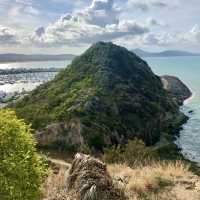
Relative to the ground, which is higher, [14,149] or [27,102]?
[14,149]

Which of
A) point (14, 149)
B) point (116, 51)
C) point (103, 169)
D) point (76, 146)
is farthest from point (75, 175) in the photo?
point (116, 51)

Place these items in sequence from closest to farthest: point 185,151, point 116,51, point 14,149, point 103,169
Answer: point 14,149 < point 103,169 < point 185,151 < point 116,51

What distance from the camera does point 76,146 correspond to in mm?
79812

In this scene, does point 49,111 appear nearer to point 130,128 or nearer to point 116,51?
point 130,128

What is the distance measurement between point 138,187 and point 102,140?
7005 centimetres

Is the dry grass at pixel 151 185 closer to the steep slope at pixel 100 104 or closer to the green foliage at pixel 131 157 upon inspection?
the green foliage at pixel 131 157

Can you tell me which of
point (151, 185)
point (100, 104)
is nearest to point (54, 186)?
point (151, 185)

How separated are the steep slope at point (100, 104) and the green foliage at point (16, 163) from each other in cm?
6792

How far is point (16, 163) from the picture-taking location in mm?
10344

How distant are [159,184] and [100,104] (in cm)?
8856

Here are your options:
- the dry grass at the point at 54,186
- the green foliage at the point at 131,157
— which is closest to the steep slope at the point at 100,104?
the green foliage at the point at 131,157

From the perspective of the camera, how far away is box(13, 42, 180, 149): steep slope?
8488 centimetres

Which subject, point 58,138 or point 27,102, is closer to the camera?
point 58,138

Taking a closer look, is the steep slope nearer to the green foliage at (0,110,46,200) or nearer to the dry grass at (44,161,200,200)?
the dry grass at (44,161,200,200)
